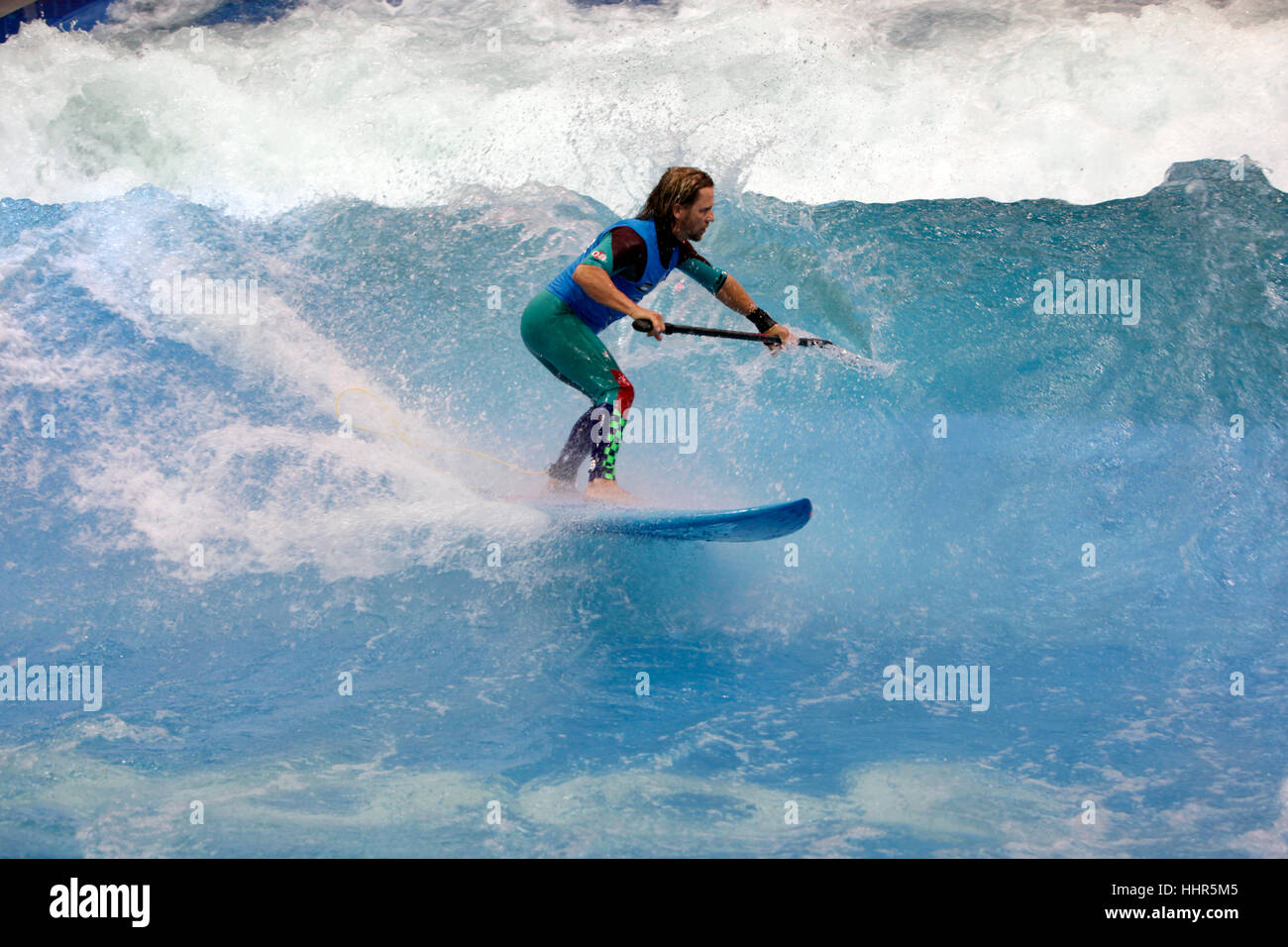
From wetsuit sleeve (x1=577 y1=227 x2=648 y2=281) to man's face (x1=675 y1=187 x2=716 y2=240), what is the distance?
16 centimetres

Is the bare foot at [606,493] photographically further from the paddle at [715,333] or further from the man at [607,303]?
the paddle at [715,333]

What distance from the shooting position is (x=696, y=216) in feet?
11.6

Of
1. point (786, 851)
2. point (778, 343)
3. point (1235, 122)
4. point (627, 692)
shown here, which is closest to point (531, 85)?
point (778, 343)

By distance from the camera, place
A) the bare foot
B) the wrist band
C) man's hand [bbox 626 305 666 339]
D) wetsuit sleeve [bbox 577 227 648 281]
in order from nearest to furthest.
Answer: man's hand [bbox 626 305 666 339], wetsuit sleeve [bbox 577 227 648 281], the bare foot, the wrist band

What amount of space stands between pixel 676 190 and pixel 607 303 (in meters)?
0.48
